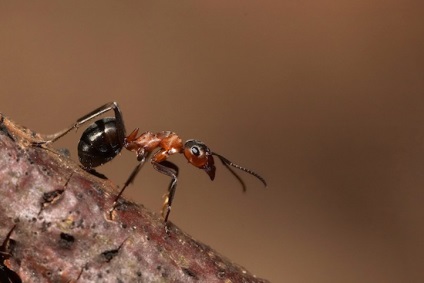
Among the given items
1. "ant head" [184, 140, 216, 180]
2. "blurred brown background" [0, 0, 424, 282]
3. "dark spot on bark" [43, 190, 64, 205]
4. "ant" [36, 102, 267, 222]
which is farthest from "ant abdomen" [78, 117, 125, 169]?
"blurred brown background" [0, 0, 424, 282]

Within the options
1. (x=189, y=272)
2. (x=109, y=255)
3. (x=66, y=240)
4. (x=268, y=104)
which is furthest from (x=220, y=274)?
(x=268, y=104)

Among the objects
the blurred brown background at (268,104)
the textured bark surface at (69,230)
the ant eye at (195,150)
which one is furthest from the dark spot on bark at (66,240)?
the blurred brown background at (268,104)

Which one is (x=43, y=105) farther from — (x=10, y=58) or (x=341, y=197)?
(x=341, y=197)

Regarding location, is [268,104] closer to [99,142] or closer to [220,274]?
[99,142]

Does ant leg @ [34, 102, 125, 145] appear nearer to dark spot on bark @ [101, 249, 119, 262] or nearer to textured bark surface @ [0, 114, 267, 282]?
textured bark surface @ [0, 114, 267, 282]

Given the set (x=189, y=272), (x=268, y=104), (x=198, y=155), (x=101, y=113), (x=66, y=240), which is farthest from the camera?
(x=268, y=104)
